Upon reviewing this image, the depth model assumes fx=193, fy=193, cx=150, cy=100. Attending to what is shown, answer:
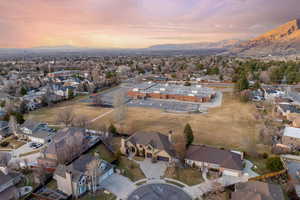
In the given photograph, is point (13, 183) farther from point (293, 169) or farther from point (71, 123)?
point (293, 169)

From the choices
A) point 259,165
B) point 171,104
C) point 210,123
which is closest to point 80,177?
point 259,165

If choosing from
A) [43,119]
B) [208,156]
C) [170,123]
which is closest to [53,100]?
[43,119]

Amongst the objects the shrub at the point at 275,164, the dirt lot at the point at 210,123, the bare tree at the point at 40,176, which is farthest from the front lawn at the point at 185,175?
the bare tree at the point at 40,176

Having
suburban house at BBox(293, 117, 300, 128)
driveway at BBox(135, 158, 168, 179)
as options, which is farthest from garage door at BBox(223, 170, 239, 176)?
suburban house at BBox(293, 117, 300, 128)

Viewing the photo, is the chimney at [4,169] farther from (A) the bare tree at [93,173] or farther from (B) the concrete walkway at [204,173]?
(B) the concrete walkway at [204,173]

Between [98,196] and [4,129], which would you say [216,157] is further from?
[4,129]

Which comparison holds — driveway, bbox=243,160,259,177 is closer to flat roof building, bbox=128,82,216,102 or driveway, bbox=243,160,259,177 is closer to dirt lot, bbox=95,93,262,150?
dirt lot, bbox=95,93,262,150
